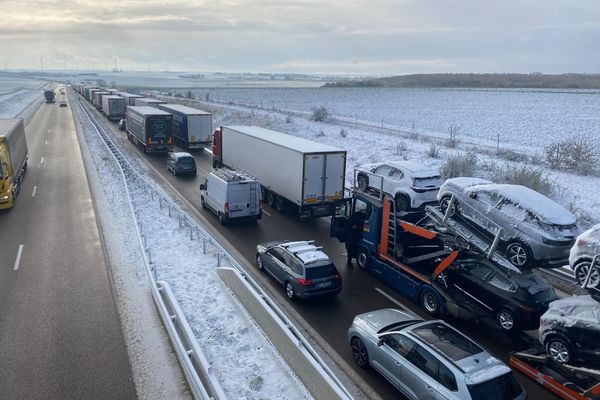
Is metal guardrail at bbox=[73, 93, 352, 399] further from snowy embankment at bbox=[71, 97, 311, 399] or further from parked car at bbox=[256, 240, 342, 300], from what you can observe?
parked car at bbox=[256, 240, 342, 300]

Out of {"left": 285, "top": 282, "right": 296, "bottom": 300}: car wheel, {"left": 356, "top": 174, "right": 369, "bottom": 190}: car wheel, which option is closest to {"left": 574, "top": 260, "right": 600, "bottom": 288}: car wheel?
{"left": 285, "top": 282, "right": 296, "bottom": 300}: car wheel

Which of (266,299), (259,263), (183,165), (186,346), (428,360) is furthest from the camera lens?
(183,165)

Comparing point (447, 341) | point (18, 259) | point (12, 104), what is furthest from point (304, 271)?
point (12, 104)

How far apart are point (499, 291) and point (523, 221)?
5.65 feet

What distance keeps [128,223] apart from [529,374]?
49.0 ft

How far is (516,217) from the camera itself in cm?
1095

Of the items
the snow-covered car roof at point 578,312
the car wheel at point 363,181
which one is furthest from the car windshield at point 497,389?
the car wheel at point 363,181

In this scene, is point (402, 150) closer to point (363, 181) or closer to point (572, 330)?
point (363, 181)

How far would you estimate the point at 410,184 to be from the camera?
19219 mm

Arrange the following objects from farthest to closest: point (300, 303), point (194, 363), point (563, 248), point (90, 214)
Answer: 1. point (90, 214)
2. point (300, 303)
3. point (563, 248)
4. point (194, 363)

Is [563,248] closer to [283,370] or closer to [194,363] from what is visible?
[283,370]

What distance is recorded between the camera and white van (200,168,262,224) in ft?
62.5

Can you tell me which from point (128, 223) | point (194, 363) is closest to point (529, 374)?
point (194, 363)

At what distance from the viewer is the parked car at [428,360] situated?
7.98 meters
